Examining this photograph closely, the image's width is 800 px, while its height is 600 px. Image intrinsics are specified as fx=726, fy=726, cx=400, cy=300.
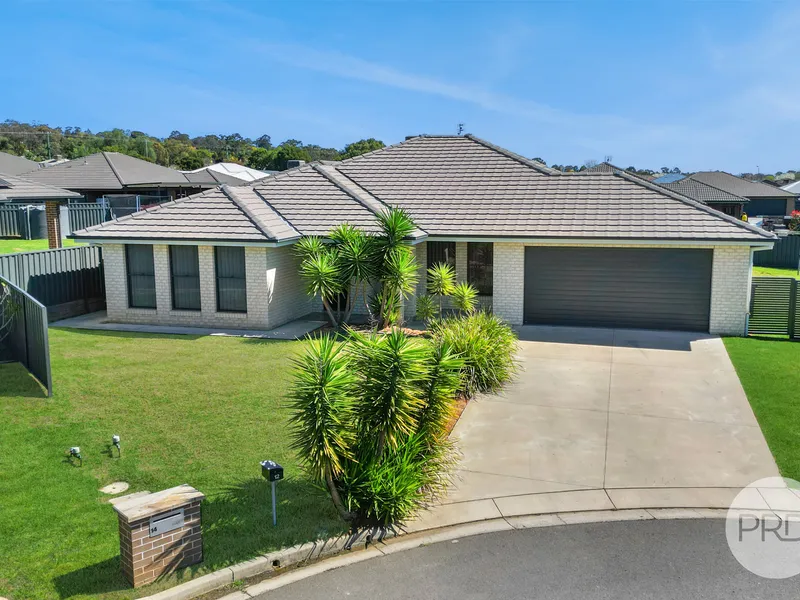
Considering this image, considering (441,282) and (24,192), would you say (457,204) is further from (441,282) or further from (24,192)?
(24,192)

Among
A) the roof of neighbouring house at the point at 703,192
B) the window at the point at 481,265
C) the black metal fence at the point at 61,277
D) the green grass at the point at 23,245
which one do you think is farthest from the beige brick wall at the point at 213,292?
the roof of neighbouring house at the point at 703,192

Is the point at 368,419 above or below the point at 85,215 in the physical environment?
below

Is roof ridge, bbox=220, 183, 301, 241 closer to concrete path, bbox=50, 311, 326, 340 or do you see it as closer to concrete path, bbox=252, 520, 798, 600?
concrete path, bbox=50, 311, 326, 340

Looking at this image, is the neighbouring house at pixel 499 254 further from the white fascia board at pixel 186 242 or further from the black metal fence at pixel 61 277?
the black metal fence at pixel 61 277

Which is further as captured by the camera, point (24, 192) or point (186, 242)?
point (24, 192)

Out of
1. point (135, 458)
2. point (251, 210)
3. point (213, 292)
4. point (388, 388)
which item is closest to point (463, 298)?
point (251, 210)
